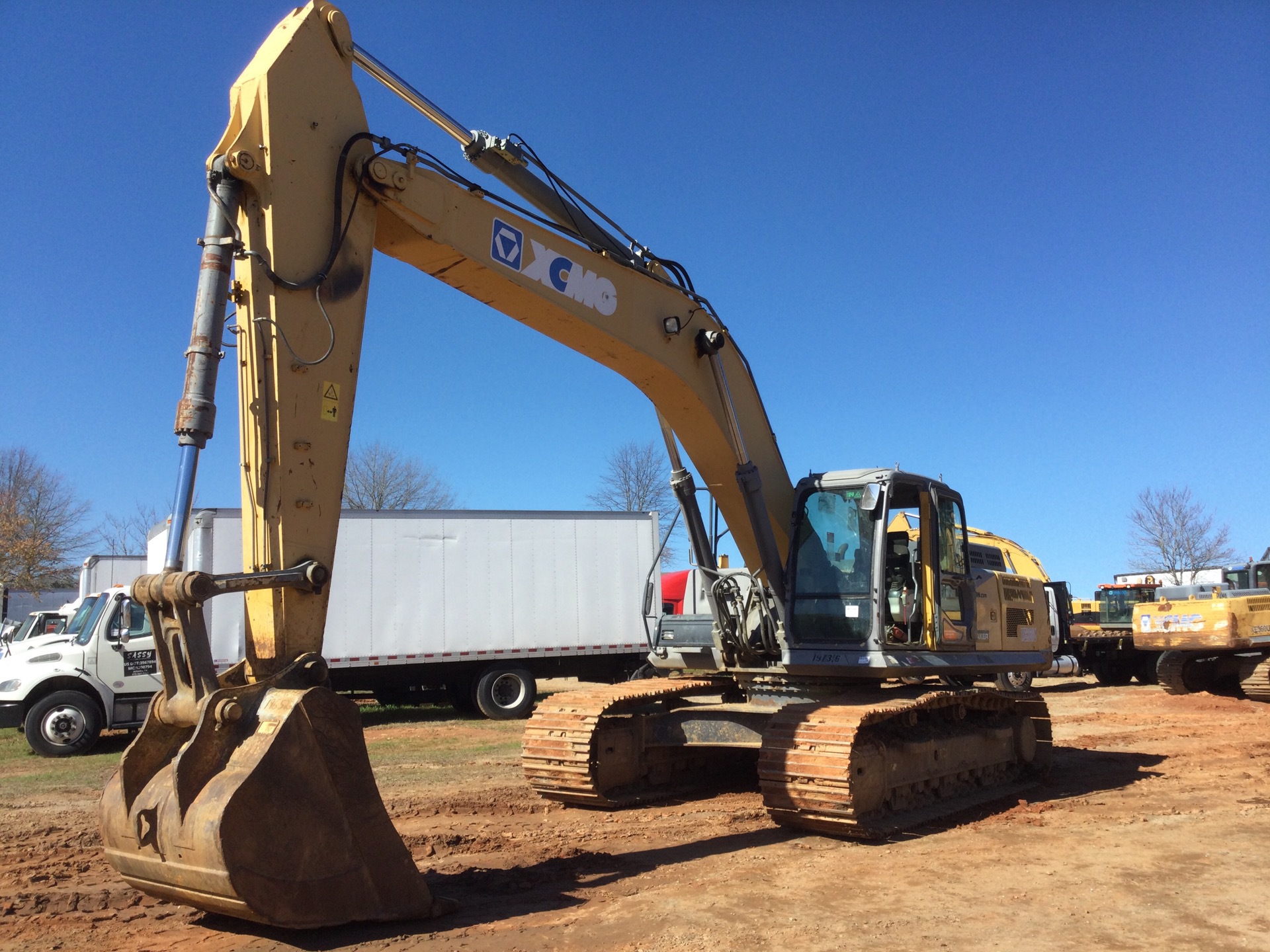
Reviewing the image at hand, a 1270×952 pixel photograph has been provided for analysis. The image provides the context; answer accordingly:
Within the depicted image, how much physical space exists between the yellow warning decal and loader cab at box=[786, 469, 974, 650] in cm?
429

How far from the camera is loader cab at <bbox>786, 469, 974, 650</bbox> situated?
825 cm

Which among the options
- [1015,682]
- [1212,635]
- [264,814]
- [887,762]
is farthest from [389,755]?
[1212,635]

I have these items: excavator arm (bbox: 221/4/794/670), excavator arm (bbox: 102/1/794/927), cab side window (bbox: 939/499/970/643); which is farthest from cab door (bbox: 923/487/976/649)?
excavator arm (bbox: 102/1/794/927)

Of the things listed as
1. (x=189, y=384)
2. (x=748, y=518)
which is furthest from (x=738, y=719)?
(x=189, y=384)

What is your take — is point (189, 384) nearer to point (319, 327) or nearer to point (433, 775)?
point (319, 327)

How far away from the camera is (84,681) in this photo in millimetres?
14008

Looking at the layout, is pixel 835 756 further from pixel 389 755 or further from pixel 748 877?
pixel 389 755

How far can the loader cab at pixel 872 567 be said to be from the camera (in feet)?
27.1

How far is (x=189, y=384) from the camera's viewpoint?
510cm

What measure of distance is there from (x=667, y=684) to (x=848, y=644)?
1.80 meters

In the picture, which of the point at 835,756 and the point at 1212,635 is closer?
the point at 835,756

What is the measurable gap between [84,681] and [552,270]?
1087 cm

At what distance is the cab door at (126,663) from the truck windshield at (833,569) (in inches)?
393

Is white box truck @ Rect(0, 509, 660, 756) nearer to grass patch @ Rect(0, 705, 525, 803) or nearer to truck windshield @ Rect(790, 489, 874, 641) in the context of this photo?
grass patch @ Rect(0, 705, 525, 803)
